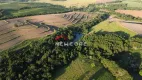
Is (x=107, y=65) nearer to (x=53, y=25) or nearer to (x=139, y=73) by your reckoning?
(x=139, y=73)

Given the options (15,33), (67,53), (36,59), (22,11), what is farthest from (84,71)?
(22,11)

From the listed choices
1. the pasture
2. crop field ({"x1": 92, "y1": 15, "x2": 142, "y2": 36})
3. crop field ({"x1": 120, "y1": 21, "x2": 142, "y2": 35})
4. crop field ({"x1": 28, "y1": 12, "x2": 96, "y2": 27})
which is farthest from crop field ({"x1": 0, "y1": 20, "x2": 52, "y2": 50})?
the pasture

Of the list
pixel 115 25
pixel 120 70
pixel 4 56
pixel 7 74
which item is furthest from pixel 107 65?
pixel 115 25

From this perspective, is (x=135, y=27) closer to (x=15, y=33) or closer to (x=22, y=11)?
(x=15, y=33)

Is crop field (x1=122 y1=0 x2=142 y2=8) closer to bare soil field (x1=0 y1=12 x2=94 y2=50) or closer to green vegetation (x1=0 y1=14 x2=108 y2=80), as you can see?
bare soil field (x1=0 y1=12 x2=94 y2=50)

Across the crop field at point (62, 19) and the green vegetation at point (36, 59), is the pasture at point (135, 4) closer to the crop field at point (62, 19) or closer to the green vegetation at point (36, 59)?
the crop field at point (62, 19)

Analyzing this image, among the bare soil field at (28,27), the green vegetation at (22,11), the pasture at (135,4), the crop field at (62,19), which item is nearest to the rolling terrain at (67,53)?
the bare soil field at (28,27)
